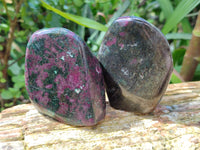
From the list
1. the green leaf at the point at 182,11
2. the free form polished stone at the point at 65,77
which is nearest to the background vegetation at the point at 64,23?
the green leaf at the point at 182,11

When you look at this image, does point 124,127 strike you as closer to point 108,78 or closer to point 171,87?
point 108,78

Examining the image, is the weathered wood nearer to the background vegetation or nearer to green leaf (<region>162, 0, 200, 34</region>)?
the background vegetation

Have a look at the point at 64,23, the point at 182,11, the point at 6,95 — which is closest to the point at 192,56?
the point at 182,11

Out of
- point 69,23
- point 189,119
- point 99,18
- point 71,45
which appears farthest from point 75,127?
point 99,18

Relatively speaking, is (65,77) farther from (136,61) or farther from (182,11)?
(182,11)

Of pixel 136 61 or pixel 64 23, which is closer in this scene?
pixel 136 61

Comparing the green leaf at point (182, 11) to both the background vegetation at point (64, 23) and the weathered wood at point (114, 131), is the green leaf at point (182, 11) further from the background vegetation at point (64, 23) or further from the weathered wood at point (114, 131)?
the weathered wood at point (114, 131)
